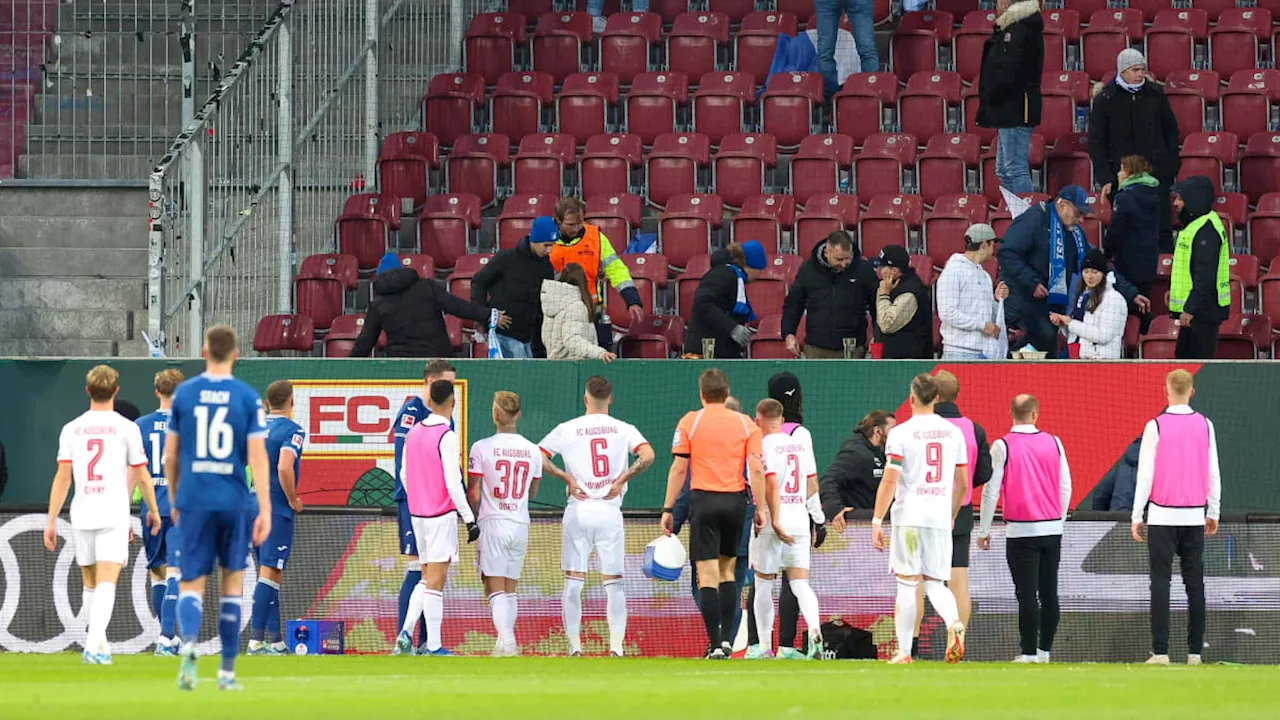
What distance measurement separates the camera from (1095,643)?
15.1 m

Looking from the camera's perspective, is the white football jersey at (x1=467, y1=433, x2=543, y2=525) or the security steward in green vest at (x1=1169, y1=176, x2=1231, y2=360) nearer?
the white football jersey at (x1=467, y1=433, x2=543, y2=525)

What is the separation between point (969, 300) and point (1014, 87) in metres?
3.45

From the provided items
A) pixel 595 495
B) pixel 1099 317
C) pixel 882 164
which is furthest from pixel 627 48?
pixel 595 495

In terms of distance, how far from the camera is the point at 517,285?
1672cm

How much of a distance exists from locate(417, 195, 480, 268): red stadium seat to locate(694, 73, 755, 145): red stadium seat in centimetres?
274

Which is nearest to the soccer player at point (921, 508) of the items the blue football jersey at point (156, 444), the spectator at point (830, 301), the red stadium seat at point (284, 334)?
the spectator at point (830, 301)

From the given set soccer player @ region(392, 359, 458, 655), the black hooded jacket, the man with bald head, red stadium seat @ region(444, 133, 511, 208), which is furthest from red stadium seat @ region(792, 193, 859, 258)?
soccer player @ region(392, 359, 458, 655)

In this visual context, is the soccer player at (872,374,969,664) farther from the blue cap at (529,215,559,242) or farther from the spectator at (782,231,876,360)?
the blue cap at (529,215,559,242)

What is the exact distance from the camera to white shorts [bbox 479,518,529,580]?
46.8 ft

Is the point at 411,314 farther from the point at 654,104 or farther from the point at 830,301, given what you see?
the point at 654,104

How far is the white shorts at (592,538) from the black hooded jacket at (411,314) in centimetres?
283

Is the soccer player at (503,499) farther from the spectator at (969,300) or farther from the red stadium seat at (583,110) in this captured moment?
the red stadium seat at (583,110)

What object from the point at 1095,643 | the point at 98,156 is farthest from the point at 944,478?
the point at 98,156

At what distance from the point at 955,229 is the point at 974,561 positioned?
4.43m
